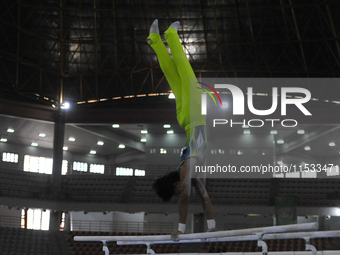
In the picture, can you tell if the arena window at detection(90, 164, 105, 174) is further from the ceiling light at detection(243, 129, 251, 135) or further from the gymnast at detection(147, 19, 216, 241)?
the gymnast at detection(147, 19, 216, 241)

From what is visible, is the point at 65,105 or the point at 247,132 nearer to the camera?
the point at 65,105

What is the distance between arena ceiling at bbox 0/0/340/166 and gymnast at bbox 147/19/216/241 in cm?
1412

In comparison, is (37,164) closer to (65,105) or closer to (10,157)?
(10,157)

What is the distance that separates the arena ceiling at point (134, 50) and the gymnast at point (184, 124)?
1412 centimetres

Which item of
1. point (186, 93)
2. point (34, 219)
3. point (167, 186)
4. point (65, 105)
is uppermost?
point (65, 105)

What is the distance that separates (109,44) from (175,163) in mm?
9080

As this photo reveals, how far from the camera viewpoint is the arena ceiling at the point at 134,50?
59.7 ft

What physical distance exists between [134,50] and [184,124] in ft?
55.8

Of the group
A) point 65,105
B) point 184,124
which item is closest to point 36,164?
point 65,105

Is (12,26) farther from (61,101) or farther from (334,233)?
(334,233)

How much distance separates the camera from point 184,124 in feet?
13.3

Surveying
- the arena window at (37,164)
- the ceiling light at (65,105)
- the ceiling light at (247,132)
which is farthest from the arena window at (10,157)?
the ceiling light at (247,132)

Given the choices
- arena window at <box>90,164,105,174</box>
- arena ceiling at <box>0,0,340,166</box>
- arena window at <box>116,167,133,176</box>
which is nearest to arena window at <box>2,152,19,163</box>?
arena ceiling at <box>0,0,340,166</box>

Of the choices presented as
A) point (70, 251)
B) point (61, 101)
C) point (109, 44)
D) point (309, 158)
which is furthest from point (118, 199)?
point (309, 158)
